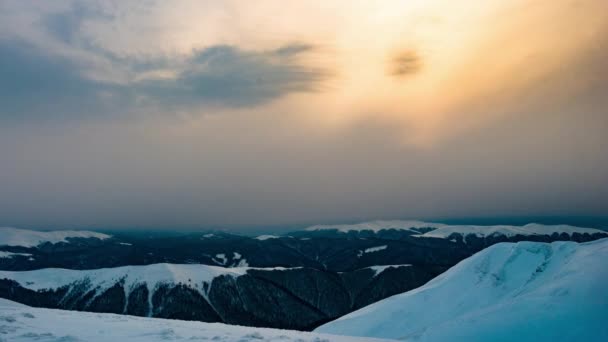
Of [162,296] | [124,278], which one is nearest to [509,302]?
[162,296]

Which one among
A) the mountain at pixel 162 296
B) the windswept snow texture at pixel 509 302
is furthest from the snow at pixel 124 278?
the windswept snow texture at pixel 509 302

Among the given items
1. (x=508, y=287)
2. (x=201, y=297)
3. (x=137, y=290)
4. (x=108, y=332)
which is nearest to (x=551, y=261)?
(x=508, y=287)

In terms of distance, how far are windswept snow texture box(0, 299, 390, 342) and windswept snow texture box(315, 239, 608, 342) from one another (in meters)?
17.5

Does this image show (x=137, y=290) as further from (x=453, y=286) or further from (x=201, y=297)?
(x=453, y=286)

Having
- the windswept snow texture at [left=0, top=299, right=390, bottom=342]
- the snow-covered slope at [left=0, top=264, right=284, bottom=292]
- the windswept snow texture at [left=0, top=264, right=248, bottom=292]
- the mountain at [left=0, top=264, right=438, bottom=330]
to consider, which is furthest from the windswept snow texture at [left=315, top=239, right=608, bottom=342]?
the windswept snow texture at [left=0, top=264, right=248, bottom=292]

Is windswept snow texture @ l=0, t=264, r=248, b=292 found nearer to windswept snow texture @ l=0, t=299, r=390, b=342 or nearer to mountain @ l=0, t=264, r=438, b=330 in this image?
mountain @ l=0, t=264, r=438, b=330

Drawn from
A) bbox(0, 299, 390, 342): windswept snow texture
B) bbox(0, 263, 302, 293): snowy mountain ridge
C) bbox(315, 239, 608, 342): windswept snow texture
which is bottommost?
bbox(0, 263, 302, 293): snowy mountain ridge

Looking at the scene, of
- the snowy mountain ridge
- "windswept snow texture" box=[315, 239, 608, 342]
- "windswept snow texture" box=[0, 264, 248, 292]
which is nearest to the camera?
"windswept snow texture" box=[315, 239, 608, 342]

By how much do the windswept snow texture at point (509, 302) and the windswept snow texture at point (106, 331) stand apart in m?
17.5

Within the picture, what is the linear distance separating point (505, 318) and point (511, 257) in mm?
37216

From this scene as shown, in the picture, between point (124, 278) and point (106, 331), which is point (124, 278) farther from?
point (106, 331)

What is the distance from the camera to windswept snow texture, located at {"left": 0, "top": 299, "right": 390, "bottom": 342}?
16.2 meters

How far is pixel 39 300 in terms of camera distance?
18288cm

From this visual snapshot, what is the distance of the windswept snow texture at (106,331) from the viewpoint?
16156 millimetres
